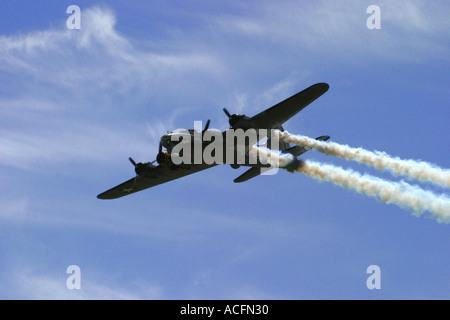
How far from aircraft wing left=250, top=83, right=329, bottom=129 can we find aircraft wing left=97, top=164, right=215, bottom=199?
7095 mm

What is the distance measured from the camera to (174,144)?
39.9 m

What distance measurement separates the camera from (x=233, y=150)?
41375 millimetres

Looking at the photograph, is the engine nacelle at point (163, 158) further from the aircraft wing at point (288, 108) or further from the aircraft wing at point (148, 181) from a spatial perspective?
the aircraft wing at point (288, 108)

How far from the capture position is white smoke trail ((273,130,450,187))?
41438 mm

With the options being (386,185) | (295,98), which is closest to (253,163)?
(295,98)

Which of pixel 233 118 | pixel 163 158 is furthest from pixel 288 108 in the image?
pixel 163 158

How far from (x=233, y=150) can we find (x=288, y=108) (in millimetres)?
5306

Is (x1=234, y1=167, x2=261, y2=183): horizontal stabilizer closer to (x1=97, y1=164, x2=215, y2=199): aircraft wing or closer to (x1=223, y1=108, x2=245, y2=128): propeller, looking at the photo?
(x1=97, y1=164, x2=215, y2=199): aircraft wing

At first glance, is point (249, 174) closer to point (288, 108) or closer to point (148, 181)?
point (148, 181)

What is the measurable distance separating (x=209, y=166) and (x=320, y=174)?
8.46m

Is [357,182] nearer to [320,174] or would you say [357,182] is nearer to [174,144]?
[320,174]

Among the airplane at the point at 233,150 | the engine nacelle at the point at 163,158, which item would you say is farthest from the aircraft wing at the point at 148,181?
the engine nacelle at the point at 163,158

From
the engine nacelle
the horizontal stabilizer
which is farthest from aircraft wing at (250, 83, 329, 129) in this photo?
the horizontal stabilizer

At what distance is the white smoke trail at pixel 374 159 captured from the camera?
136 feet
